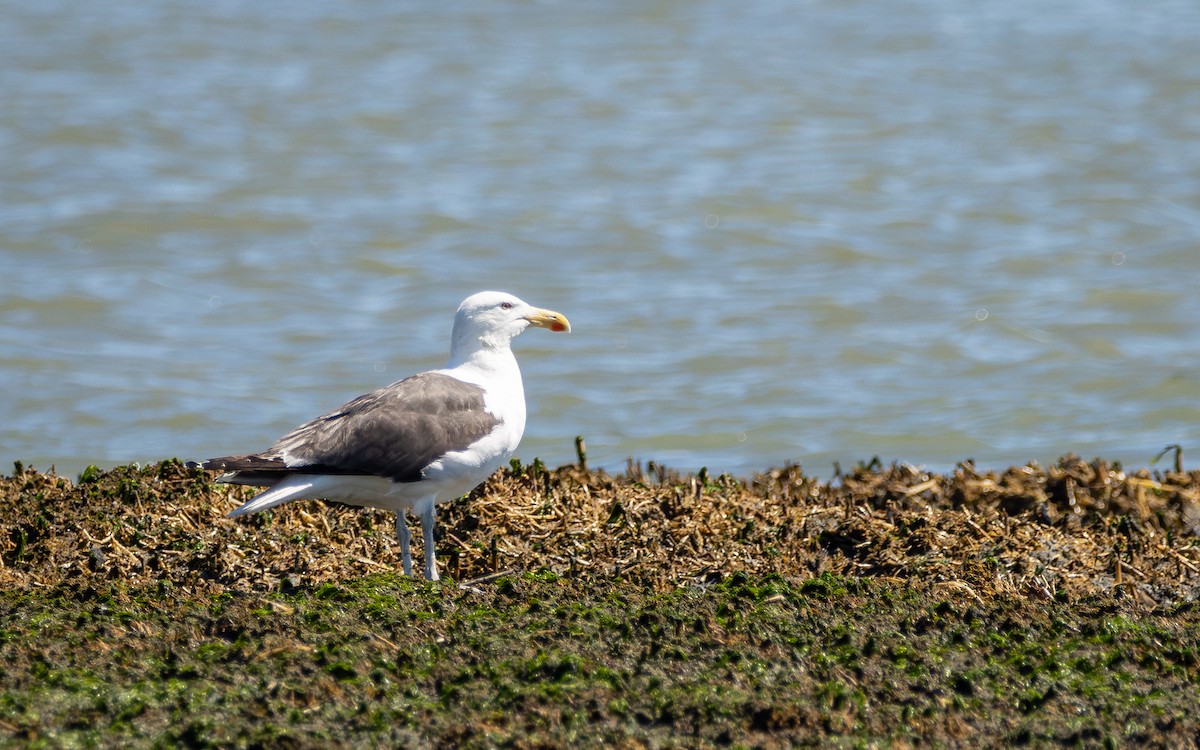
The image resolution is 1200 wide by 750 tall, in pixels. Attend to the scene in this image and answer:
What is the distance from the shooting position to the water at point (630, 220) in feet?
39.6

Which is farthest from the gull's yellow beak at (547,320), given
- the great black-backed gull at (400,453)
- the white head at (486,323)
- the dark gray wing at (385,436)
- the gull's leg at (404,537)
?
the gull's leg at (404,537)

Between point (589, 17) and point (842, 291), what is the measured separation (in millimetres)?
11723

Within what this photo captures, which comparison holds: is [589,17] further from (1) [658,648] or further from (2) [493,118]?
(1) [658,648]

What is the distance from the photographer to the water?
1207 centimetres

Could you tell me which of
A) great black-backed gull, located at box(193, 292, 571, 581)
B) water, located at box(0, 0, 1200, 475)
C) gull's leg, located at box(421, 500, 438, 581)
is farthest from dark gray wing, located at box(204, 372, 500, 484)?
A: water, located at box(0, 0, 1200, 475)

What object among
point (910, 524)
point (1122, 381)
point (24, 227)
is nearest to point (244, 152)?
point (24, 227)

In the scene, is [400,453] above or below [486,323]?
below

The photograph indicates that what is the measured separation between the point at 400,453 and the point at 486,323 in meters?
1.18

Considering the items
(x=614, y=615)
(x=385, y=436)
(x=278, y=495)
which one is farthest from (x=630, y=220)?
(x=614, y=615)

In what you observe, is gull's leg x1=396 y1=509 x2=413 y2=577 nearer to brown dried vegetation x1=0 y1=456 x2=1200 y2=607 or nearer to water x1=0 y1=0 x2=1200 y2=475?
brown dried vegetation x1=0 y1=456 x2=1200 y2=607

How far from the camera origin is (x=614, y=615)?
553 cm

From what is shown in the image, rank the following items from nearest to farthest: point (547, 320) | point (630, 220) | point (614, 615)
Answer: point (614, 615)
point (547, 320)
point (630, 220)

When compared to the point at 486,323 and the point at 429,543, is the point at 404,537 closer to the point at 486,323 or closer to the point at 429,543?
the point at 429,543

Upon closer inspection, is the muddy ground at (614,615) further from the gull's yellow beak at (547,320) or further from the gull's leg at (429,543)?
the gull's yellow beak at (547,320)
